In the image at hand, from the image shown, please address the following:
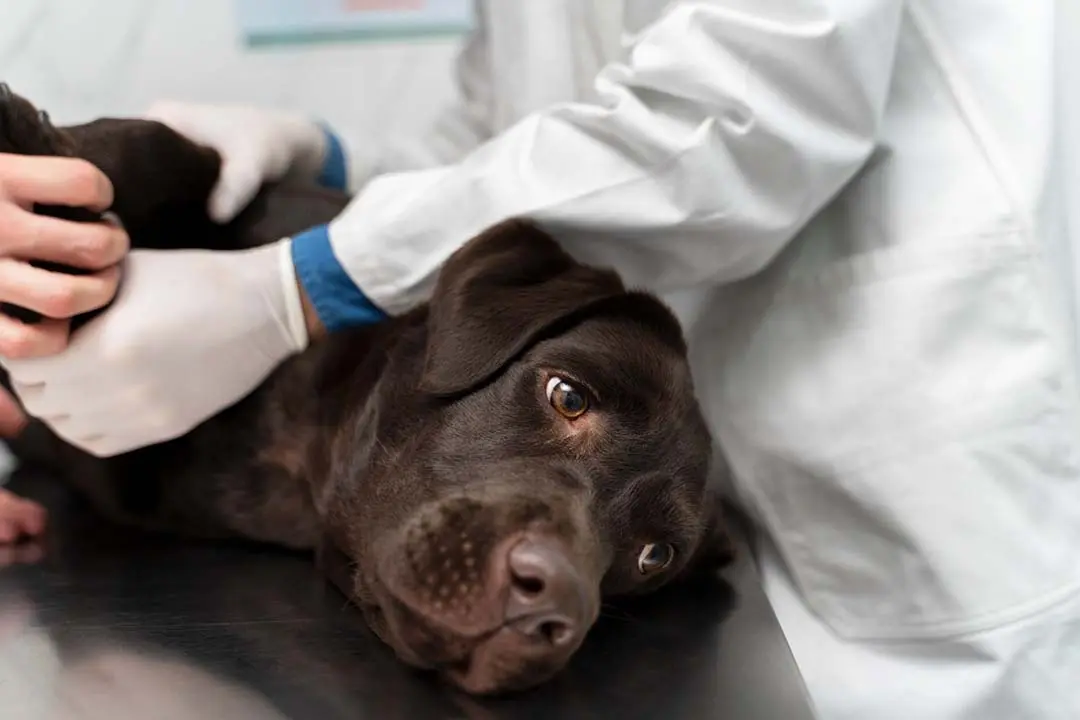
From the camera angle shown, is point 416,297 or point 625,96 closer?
point 625,96

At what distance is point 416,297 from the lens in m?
1.32

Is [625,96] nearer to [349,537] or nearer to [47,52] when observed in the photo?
[349,537]

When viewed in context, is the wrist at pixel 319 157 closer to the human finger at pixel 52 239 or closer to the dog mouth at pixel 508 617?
the human finger at pixel 52 239

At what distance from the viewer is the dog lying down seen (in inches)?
38.4

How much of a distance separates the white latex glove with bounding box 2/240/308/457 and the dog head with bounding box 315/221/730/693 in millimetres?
169

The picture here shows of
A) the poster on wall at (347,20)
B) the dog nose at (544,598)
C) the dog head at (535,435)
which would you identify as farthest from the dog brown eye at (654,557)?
the poster on wall at (347,20)

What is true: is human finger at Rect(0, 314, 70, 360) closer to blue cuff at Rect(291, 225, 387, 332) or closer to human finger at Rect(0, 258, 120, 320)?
human finger at Rect(0, 258, 120, 320)

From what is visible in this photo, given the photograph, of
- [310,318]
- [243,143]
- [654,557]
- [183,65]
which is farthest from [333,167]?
[654,557]

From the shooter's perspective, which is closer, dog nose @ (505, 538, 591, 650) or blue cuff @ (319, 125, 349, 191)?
dog nose @ (505, 538, 591, 650)

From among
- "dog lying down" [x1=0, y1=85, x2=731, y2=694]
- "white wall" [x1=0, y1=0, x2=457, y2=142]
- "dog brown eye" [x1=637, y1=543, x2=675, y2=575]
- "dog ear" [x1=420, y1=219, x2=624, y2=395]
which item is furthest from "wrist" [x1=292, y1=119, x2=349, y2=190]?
"dog brown eye" [x1=637, y1=543, x2=675, y2=575]

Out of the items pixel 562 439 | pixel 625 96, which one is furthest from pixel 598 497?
pixel 625 96

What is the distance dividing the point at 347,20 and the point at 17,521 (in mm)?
1501

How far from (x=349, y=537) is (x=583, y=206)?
49 centimetres

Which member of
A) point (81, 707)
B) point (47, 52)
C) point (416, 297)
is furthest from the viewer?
A: point (47, 52)
